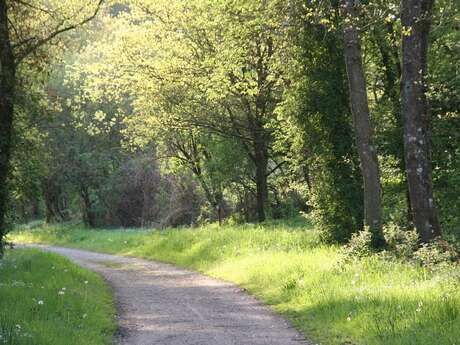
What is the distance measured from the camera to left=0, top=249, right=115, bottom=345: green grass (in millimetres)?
7936

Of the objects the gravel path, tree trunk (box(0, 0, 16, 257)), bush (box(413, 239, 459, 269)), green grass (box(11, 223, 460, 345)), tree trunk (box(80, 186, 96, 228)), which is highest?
tree trunk (box(0, 0, 16, 257))

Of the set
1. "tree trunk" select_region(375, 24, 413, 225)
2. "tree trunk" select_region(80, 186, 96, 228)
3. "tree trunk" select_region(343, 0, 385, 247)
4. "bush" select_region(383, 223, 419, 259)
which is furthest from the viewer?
"tree trunk" select_region(80, 186, 96, 228)

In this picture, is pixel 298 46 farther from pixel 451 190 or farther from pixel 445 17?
pixel 451 190

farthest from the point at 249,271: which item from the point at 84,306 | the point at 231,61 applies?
the point at 231,61

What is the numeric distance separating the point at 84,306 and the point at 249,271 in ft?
19.2

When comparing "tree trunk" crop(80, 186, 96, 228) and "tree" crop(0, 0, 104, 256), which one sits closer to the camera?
"tree" crop(0, 0, 104, 256)

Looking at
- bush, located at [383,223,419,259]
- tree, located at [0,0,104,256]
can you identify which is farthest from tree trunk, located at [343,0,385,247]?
tree, located at [0,0,104,256]

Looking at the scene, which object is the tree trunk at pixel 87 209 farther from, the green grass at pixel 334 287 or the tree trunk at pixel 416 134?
the tree trunk at pixel 416 134

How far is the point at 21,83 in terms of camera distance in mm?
17406

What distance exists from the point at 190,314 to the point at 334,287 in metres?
2.93

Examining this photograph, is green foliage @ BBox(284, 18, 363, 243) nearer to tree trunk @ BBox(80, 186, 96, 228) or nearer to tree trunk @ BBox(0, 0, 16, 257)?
tree trunk @ BBox(0, 0, 16, 257)

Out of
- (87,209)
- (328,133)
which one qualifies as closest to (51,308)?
(328,133)

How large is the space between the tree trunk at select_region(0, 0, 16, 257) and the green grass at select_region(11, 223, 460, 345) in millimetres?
6727

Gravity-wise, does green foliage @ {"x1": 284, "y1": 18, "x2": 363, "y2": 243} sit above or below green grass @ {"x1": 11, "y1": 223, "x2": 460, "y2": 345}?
above
